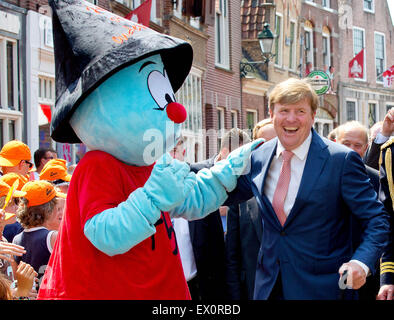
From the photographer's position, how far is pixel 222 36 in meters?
20.8

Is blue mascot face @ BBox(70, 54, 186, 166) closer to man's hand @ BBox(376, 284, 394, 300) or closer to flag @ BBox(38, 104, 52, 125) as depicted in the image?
man's hand @ BBox(376, 284, 394, 300)

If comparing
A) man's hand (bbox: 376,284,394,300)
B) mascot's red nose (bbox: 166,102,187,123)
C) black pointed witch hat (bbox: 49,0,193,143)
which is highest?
black pointed witch hat (bbox: 49,0,193,143)

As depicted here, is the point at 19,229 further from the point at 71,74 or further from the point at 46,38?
the point at 46,38

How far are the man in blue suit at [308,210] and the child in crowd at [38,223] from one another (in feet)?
5.37

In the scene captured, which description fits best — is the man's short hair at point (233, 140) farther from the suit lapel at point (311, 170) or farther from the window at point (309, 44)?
the window at point (309, 44)

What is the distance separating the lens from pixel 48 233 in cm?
456

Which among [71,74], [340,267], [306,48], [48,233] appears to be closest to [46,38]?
[48,233]

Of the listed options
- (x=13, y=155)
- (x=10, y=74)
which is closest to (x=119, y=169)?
(x=13, y=155)

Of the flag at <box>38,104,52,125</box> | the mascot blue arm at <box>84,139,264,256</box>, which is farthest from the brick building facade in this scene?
the mascot blue arm at <box>84,139,264,256</box>

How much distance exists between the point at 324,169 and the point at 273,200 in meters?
0.32

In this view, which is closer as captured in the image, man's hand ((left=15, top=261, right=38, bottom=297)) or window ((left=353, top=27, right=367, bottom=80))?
man's hand ((left=15, top=261, right=38, bottom=297))

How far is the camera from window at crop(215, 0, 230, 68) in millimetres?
20573

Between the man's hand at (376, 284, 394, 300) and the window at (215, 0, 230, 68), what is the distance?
16.9m
